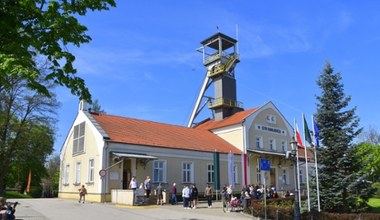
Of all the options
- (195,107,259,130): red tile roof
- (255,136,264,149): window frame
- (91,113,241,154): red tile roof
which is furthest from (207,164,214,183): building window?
(255,136,264,149): window frame

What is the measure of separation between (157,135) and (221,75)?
15272 millimetres

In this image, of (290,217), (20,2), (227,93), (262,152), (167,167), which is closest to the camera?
(20,2)

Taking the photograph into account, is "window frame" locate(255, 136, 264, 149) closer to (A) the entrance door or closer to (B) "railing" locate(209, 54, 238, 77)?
(B) "railing" locate(209, 54, 238, 77)

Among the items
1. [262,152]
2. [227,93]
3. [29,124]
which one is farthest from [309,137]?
[29,124]

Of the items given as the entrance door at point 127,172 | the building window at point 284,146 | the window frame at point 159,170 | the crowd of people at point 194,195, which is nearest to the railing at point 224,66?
the building window at point 284,146

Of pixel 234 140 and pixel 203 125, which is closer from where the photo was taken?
pixel 234 140

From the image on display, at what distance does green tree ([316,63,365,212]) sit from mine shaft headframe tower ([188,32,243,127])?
21.0 m

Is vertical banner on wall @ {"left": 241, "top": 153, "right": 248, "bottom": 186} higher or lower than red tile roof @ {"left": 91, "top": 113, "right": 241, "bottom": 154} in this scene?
lower

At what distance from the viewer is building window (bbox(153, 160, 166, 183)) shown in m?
31.2

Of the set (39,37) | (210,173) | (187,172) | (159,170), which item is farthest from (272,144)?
(39,37)

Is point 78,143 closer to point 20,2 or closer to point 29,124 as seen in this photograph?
point 29,124

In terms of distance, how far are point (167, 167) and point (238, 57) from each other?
70.1 ft

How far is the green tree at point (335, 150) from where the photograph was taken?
2294 centimetres

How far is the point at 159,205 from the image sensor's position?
1009 inches
